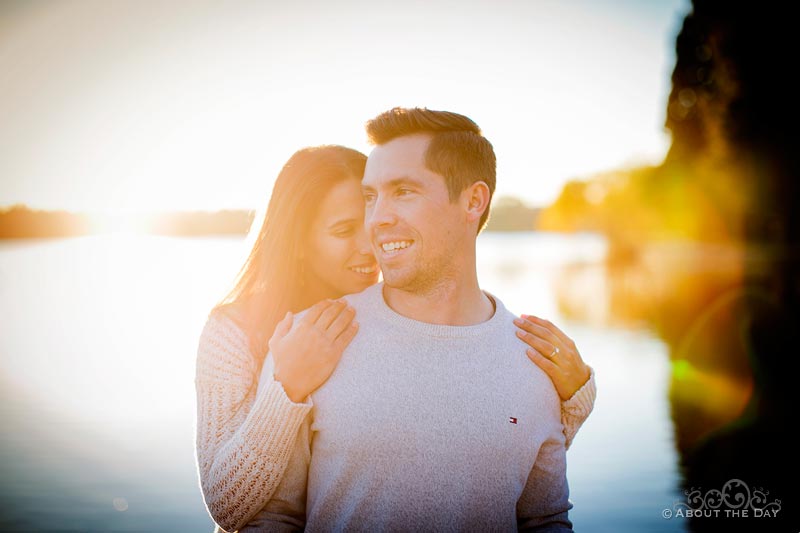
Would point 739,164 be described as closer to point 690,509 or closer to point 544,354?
point 690,509

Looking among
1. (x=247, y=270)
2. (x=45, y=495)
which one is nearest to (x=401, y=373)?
(x=247, y=270)

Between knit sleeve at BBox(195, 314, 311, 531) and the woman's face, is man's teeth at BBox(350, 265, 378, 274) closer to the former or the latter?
the woman's face

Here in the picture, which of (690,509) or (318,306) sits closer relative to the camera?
(318,306)

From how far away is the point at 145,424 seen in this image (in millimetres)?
10836

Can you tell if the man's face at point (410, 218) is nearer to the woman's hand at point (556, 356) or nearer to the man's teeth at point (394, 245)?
the man's teeth at point (394, 245)

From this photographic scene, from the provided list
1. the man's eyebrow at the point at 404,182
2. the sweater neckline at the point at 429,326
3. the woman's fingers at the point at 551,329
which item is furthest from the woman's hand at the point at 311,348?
the woman's fingers at the point at 551,329

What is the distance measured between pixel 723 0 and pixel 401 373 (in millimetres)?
30807

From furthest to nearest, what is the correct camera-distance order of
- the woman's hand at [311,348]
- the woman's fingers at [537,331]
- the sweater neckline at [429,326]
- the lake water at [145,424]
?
the lake water at [145,424], the woman's fingers at [537,331], the sweater neckline at [429,326], the woman's hand at [311,348]

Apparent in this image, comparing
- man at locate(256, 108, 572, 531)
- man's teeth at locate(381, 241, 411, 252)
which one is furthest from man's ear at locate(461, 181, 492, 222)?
man's teeth at locate(381, 241, 411, 252)

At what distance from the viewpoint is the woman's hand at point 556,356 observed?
2.80 metres

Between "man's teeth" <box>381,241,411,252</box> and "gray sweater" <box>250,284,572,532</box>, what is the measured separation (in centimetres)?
29

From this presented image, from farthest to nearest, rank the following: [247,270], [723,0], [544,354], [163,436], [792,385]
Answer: [723,0], [792,385], [163,436], [247,270], [544,354]

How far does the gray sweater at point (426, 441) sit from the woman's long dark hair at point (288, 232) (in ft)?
2.59

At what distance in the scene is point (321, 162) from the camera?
3.74m
